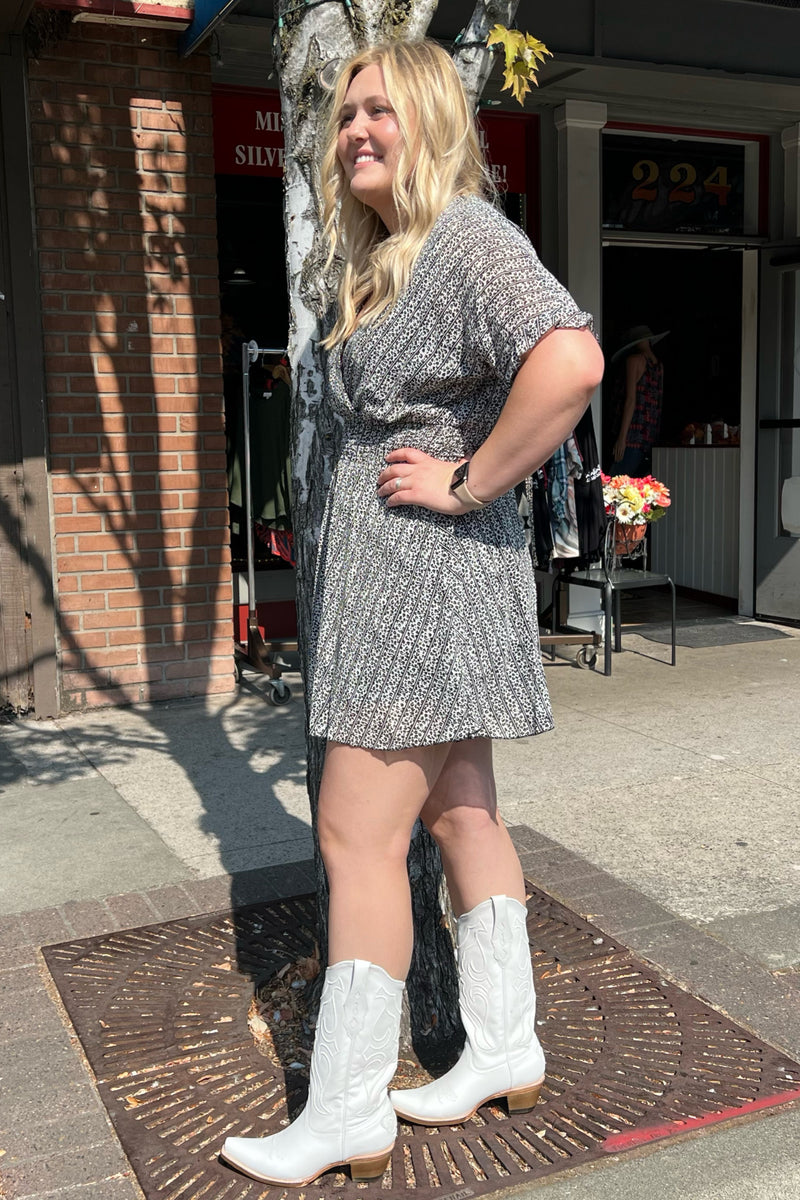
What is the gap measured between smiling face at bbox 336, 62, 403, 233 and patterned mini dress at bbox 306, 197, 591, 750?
138mm

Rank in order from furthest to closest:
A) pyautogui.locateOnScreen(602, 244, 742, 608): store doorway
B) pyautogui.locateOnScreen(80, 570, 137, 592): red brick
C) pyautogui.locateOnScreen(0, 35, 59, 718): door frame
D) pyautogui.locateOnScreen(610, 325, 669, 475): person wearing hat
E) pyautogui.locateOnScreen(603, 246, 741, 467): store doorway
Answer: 1. pyautogui.locateOnScreen(603, 246, 741, 467): store doorway
2. pyautogui.locateOnScreen(610, 325, 669, 475): person wearing hat
3. pyautogui.locateOnScreen(602, 244, 742, 608): store doorway
4. pyautogui.locateOnScreen(80, 570, 137, 592): red brick
5. pyautogui.locateOnScreen(0, 35, 59, 718): door frame

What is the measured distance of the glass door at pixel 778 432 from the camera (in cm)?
841

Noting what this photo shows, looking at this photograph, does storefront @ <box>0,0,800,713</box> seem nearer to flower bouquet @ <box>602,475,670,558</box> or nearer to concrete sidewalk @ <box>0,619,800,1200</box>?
concrete sidewalk @ <box>0,619,800,1200</box>

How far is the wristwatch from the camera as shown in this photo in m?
2.27

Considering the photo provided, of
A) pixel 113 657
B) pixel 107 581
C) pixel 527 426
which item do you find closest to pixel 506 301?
pixel 527 426

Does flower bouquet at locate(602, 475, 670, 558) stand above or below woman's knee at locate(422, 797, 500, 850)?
above

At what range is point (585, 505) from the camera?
279 inches

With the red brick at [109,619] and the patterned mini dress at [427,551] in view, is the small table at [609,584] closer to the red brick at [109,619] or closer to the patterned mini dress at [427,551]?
the red brick at [109,619]

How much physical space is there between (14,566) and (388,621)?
4.23 metres

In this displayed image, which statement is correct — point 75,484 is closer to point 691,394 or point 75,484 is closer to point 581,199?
point 581,199

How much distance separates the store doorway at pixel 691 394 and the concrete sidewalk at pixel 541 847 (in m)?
2.38

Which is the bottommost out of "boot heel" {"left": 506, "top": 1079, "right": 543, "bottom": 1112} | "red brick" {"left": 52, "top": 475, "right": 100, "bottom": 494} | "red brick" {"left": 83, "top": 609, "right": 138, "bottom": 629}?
"boot heel" {"left": 506, "top": 1079, "right": 543, "bottom": 1112}

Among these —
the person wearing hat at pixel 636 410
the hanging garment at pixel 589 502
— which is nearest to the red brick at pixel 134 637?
the hanging garment at pixel 589 502

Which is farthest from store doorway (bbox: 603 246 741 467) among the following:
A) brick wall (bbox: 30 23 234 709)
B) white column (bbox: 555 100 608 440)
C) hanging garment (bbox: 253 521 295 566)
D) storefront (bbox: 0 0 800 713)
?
brick wall (bbox: 30 23 234 709)
